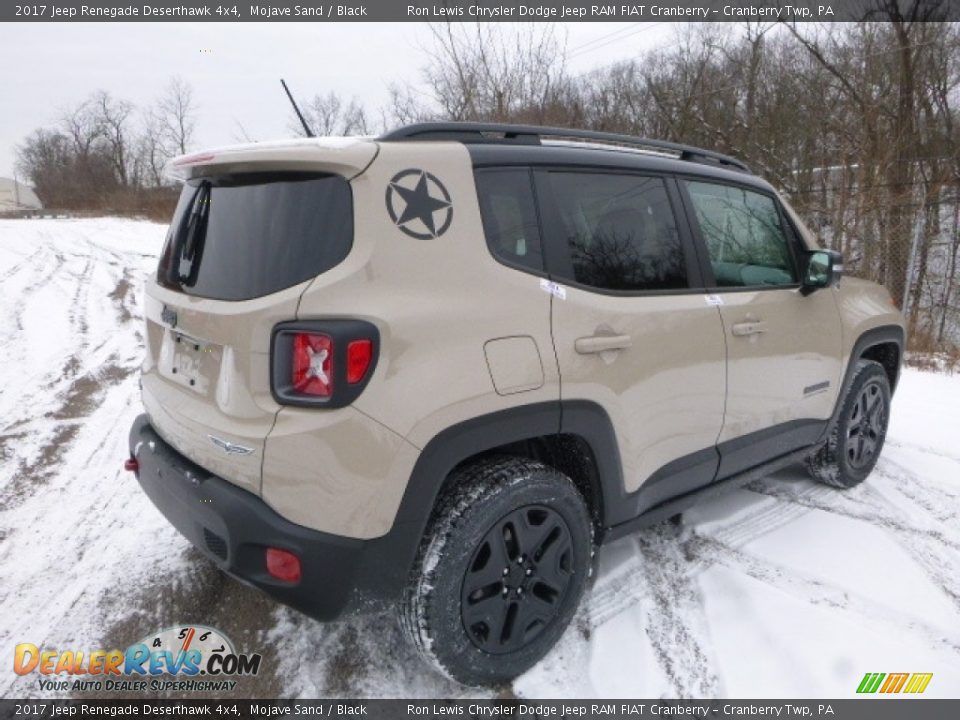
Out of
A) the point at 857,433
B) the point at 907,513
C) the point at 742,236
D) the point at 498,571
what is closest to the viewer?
the point at 498,571

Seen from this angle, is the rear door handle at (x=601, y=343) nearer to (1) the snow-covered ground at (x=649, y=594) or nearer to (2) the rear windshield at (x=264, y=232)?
(2) the rear windshield at (x=264, y=232)

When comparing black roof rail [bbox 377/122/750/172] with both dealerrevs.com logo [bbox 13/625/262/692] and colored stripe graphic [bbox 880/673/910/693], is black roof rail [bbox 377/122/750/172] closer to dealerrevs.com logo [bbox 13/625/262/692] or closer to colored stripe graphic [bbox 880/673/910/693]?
dealerrevs.com logo [bbox 13/625/262/692]

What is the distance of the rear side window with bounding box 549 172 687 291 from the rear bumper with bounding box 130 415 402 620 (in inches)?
47.2

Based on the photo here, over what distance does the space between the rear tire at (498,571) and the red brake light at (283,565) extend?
14.8 inches

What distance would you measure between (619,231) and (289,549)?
167 cm

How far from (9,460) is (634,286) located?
159 inches

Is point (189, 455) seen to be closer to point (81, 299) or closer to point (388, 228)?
point (388, 228)

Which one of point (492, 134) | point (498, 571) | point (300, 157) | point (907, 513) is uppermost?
point (492, 134)

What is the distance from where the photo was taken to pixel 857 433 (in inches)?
152

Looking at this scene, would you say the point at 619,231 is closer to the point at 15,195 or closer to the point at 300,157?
the point at 300,157

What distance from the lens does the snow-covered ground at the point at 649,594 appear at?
2281mm

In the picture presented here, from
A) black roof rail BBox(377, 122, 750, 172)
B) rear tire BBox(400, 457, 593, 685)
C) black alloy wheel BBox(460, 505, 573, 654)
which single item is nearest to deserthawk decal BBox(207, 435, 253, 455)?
rear tire BBox(400, 457, 593, 685)

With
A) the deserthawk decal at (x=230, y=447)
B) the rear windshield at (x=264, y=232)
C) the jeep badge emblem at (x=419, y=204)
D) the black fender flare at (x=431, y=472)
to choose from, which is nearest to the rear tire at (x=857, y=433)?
the black fender flare at (x=431, y=472)

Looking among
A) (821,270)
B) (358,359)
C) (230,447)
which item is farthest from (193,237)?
(821,270)
